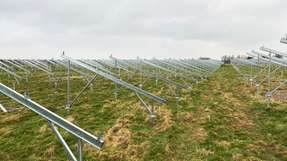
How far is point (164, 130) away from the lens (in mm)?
15484

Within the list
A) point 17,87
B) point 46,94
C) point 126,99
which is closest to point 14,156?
point 126,99

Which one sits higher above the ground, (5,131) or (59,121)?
(59,121)

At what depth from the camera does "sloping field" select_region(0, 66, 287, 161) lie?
13078 millimetres

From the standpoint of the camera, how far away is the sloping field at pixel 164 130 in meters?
13.1

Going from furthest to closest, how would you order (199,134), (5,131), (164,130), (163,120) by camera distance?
(163,120) < (5,131) < (164,130) < (199,134)

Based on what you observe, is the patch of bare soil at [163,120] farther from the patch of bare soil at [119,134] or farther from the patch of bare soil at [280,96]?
the patch of bare soil at [280,96]

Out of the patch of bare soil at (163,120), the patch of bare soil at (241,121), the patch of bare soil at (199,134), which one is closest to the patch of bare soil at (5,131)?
the patch of bare soil at (163,120)

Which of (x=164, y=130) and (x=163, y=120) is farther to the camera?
(x=163, y=120)

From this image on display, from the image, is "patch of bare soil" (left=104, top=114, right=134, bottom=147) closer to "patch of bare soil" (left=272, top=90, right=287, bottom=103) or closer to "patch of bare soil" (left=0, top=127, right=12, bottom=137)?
"patch of bare soil" (left=0, top=127, right=12, bottom=137)

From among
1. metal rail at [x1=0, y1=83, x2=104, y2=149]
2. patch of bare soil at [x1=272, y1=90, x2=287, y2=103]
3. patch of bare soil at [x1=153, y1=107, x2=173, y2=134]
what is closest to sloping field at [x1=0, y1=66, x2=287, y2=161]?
patch of bare soil at [x1=153, y1=107, x2=173, y2=134]

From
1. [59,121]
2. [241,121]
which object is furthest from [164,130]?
[59,121]

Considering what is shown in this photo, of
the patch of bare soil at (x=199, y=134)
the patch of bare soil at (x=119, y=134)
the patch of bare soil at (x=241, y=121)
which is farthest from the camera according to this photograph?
the patch of bare soil at (x=241, y=121)

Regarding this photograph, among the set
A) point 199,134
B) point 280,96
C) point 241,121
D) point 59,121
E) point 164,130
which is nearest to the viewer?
point 59,121

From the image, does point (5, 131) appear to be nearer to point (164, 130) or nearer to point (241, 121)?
point (164, 130)
